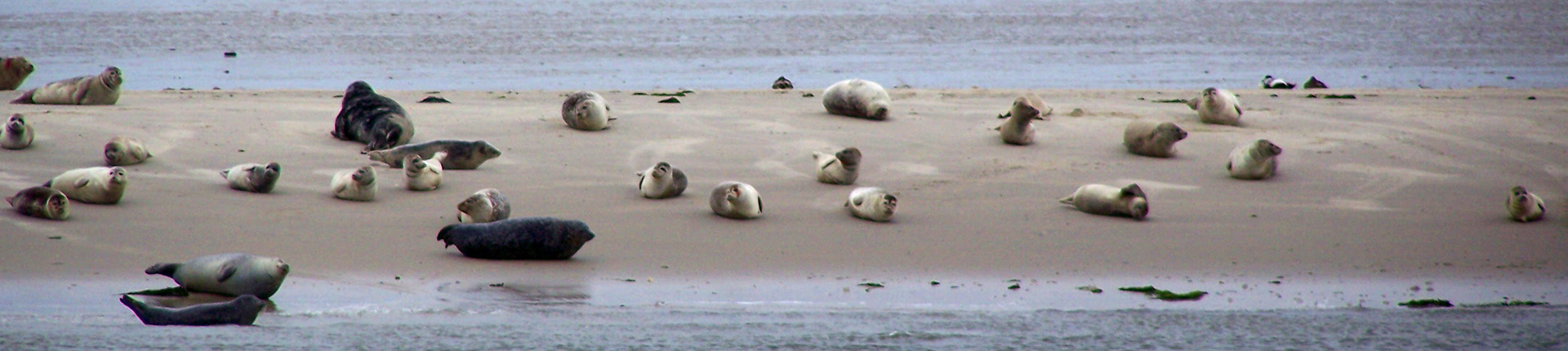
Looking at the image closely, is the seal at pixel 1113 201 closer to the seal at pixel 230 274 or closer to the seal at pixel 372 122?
the seal at pixel 230 274

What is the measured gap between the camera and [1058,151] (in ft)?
25.2

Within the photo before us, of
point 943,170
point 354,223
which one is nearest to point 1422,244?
point 943,170

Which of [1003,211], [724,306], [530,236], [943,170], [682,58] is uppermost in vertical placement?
[682,58]

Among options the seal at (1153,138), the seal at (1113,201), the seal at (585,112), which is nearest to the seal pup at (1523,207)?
the seal at (1113,201)

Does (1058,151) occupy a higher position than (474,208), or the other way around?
(1058,151)

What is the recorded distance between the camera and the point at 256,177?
6.04m

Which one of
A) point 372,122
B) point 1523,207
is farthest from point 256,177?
point 1523,207

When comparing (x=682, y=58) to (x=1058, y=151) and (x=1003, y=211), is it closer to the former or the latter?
(x=1058, y=151)

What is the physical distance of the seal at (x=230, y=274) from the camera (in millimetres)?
4113

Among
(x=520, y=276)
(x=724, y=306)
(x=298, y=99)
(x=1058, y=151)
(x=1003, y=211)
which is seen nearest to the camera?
(x=724, y=306)

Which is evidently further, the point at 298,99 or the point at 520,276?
the point at 298,99

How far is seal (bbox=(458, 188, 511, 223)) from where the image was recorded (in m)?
5.43

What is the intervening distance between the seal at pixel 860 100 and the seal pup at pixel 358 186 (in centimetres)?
340

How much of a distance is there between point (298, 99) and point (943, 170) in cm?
470
